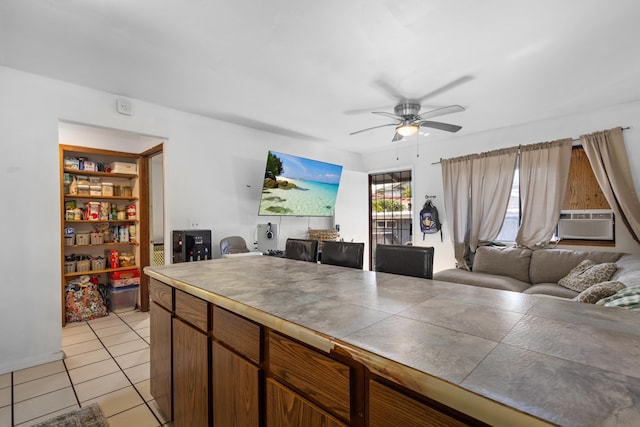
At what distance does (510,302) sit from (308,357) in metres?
0.83

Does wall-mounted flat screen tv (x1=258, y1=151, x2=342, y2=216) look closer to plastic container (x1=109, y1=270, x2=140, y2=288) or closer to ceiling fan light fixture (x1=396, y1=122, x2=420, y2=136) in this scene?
ceiling fan light fixture (x1=396, y1=122, x2=420, y2=136)

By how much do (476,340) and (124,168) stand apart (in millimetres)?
4473

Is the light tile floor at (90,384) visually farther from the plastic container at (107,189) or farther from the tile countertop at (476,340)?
the plastic container at (107,189)

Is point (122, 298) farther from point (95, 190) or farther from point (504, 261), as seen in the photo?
point (504, 261)

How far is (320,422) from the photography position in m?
0.88

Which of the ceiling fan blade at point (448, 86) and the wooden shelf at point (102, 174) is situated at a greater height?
the ceiling fan blade at point (448, 86)

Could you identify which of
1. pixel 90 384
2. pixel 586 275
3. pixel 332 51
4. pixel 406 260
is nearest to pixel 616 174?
pixel 586 275

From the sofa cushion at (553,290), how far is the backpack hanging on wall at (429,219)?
1.63 metres

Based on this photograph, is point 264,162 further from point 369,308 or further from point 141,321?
point 369,308

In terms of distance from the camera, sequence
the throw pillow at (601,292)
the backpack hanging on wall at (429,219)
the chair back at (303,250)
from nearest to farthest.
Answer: the throw pillow at (601,292) < the chair back at (303,250) < the backpack hanging on wall at (429,219)

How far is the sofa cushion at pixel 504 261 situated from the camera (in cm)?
372

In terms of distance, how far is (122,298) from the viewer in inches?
156

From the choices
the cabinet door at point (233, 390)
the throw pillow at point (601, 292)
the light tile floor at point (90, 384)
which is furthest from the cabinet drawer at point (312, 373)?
the throw pillow at point (601, 292)

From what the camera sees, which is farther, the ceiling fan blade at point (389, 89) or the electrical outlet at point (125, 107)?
the electrical outlet at point (125, 107)
